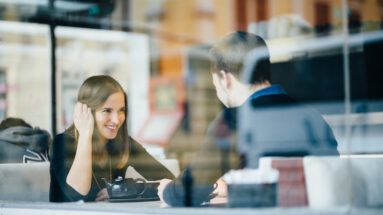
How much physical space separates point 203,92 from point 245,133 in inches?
48.8

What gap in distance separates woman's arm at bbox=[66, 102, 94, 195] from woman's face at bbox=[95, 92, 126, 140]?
5cm

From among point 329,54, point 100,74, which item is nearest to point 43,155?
point 100,74

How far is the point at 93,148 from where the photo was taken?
2863mm

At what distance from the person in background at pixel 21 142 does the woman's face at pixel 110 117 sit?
565mm

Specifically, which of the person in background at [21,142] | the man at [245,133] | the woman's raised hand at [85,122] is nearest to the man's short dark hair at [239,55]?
the man at [245,133]

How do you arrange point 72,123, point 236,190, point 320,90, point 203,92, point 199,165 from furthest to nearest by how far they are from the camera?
1. point 320,90
2. point 203,92
3. point 72,123
4. point 199,165
5. point 236,190

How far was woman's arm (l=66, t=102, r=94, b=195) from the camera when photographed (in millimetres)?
2832

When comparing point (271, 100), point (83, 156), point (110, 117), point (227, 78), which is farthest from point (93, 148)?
point (271, 100)

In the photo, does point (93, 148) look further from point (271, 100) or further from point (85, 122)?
point (271, 100)

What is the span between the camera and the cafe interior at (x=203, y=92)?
6.81ft

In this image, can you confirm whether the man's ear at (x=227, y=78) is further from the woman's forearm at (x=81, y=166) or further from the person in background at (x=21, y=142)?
the person in background at (x=21, y=142)

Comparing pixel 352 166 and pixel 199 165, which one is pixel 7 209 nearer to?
pixel 199 165

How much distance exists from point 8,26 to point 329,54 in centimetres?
224

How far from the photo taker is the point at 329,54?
137 inches
